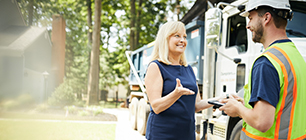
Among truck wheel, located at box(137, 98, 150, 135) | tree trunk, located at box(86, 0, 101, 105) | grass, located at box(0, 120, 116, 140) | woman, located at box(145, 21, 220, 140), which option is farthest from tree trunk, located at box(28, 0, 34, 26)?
tree trunk, located at box(86, 0, 101, 105)

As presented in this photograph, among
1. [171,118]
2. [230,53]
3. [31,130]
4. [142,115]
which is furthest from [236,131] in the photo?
[142,115]

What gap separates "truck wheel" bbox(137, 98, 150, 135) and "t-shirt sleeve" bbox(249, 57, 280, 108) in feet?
20.8

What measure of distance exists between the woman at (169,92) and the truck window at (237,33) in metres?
2.28

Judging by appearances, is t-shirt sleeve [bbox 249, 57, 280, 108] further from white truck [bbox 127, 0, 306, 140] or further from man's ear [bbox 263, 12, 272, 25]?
white truck [bbox 127, 0, 306, 140]

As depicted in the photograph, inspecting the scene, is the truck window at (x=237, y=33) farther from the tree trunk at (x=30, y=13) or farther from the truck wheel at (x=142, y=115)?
the truck wheel at (x=142, y=115)

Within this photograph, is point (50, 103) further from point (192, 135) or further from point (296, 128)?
point (296, 128)

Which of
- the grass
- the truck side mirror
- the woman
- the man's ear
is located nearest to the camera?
the grass

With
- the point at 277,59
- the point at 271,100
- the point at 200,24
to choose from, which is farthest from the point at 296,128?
the point at 200,24

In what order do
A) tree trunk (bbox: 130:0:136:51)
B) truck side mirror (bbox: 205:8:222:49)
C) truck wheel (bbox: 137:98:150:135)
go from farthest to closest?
1. tree trunk (bbox: 130:0:136:51)
2. truck wheel (bbox: 137:98:150:135)
3. truck side mirror (bbox: 205:8:222:49)

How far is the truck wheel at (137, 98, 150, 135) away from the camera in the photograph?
7.82 m

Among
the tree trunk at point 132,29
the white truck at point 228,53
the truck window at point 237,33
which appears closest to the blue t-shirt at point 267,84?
the white truck at point 228,53

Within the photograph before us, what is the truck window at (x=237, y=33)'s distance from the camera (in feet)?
14.5

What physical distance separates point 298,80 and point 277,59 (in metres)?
0.15

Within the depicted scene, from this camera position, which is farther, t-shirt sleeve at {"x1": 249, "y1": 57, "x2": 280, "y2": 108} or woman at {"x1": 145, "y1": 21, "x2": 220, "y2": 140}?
woman at {"x1": 145, "y1": 21, "x2": 220, "y2": 140}
